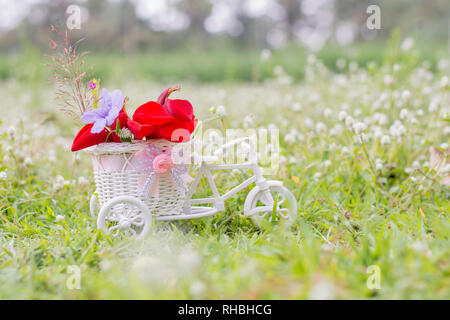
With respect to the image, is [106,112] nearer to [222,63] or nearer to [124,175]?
[124,175]

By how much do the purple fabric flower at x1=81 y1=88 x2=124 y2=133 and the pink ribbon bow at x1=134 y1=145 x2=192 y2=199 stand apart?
191mm

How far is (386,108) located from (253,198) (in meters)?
1.54

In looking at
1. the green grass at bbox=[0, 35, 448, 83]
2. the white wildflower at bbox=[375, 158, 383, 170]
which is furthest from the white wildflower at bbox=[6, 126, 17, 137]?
the green grass at bbox=[0, 35, 448, 83]

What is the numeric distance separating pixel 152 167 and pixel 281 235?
0.66 metres

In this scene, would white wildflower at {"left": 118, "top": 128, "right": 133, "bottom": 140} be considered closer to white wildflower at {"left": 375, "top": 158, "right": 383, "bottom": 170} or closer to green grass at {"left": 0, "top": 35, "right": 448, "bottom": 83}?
white wildflower at {"left": 375, "top": 158, "right": 383, "bottom": 170}

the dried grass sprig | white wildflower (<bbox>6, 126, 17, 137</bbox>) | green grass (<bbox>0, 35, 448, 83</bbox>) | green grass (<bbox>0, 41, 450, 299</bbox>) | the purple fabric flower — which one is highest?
green grass (<bbox>0, 35, 448, 83</bbox>)

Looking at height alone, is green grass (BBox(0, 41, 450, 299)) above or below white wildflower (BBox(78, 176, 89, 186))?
below

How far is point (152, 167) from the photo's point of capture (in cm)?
186

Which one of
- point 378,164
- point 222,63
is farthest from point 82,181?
point 222,63

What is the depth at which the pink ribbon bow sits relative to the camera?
180 centimetres

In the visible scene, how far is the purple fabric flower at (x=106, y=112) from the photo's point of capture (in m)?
1.78

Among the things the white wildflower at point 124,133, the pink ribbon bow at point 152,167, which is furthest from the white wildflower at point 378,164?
the white wildflower at point 124,133

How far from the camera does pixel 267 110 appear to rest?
414 centimetres
